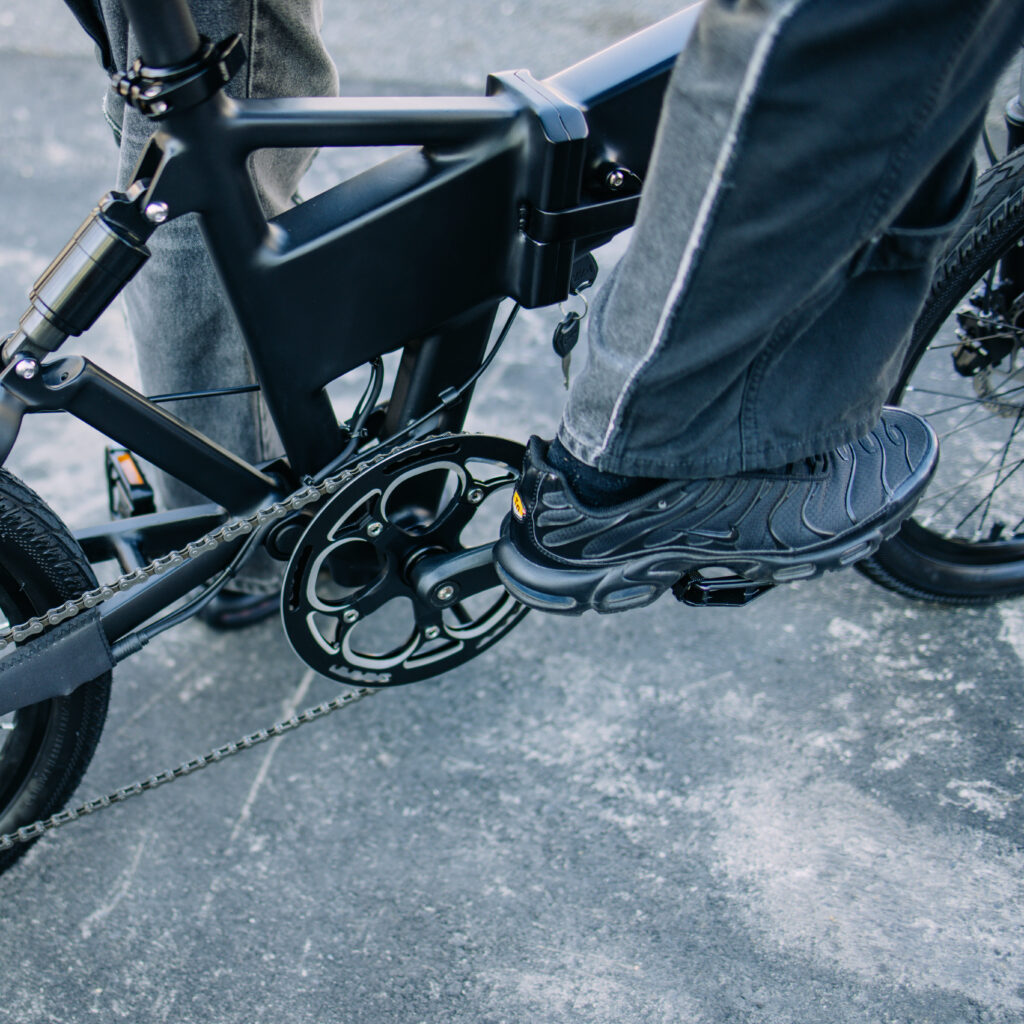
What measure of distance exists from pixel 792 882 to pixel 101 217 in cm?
140

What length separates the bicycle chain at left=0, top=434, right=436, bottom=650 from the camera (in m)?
1.33

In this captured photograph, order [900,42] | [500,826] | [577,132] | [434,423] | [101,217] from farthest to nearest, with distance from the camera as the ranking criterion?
[500,826] → [434,423] → [577,132] → [101,217] → [900,42]

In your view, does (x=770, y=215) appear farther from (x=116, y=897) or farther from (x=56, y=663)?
(x=116, y=897)

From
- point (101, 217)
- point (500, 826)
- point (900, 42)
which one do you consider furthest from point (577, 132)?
point (500, 826)

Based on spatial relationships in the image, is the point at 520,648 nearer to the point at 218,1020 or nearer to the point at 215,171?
the point at 218,1020

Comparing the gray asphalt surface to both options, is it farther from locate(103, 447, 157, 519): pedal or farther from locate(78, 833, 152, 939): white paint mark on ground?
locate(103, 447, 157, 519): pedal

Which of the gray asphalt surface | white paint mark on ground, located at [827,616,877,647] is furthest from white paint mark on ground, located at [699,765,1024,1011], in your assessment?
white paint mark on ground, located at [827,616,877,647]

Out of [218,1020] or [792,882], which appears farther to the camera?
[792,882]

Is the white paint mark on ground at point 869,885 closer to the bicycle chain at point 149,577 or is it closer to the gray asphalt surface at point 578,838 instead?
the gray asphalt surface at point 578,838

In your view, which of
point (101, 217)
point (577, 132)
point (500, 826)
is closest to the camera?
point (101, 217)

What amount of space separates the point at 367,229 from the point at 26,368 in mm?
451

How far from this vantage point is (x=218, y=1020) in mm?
1431

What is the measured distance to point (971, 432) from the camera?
240cm

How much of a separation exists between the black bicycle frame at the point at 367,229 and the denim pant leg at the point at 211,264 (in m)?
Result: 0.25
